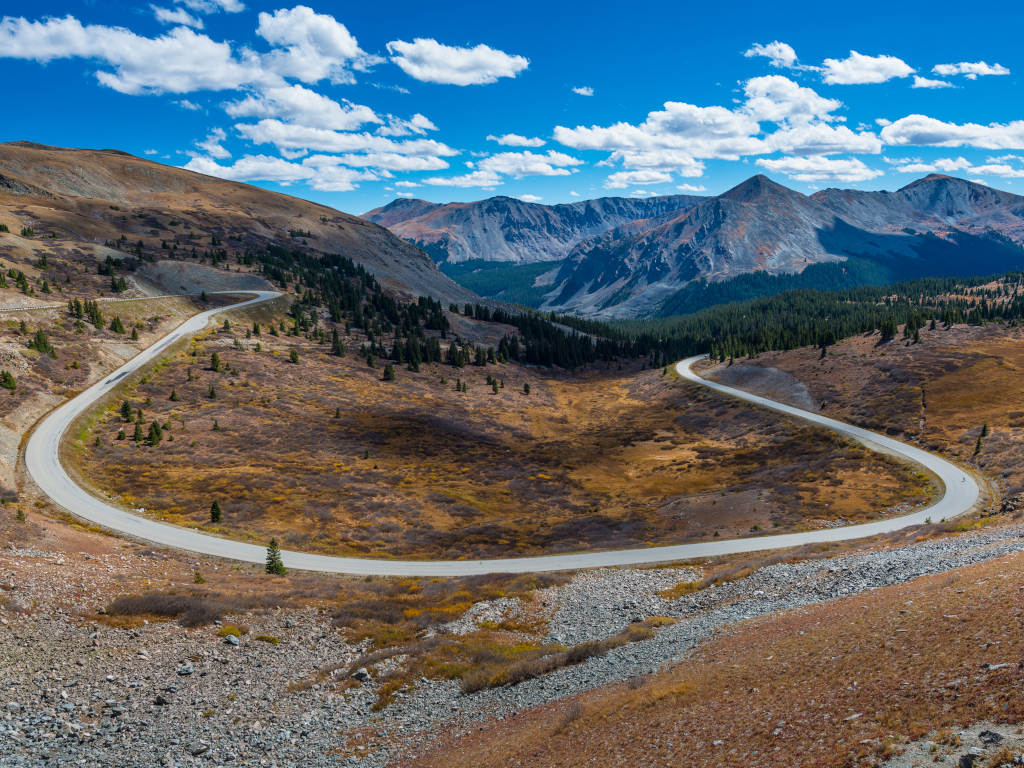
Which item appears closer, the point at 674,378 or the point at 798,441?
the point at 798,441

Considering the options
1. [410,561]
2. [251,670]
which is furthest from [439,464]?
[251,670]

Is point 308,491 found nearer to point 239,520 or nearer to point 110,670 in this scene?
point 239,520

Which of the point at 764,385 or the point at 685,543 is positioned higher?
the point at 764,385

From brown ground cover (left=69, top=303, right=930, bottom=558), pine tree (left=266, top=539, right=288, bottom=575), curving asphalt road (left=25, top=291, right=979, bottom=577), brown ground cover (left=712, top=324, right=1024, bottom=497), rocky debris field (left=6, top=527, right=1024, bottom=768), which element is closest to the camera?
rocky debris field (left=6, top=527, right=1024, bottom=768)


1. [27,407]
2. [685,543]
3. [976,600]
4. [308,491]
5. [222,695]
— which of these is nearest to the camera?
[976,600]

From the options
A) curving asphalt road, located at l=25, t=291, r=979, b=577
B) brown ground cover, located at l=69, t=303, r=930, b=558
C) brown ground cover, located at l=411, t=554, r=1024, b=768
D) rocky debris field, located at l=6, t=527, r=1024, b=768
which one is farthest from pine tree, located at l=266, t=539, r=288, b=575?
brown ground cover, located at l=411, t=554, r=1024, b=768

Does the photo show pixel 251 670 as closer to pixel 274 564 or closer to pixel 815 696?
pixel 274 564

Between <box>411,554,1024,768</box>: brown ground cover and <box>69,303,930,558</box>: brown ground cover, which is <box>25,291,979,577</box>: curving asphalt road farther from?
<box>411,554,1024,768</box>: brown ground cover

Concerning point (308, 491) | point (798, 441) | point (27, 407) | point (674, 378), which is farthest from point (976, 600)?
point (674, 378)
